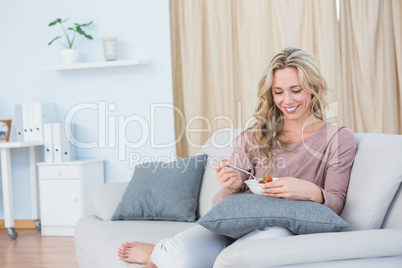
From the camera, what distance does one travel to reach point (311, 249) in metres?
1.49

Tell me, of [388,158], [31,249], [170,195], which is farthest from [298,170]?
[31,249]

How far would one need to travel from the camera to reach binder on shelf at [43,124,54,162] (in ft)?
14.3

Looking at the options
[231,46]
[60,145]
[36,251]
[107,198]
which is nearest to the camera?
[107,198]

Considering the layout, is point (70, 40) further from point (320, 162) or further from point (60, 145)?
point (320, 162)

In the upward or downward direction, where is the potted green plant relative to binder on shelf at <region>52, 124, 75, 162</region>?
upward

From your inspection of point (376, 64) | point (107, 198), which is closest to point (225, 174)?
point (107, 198)

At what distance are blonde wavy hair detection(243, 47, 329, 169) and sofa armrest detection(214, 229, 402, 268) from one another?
0.57m

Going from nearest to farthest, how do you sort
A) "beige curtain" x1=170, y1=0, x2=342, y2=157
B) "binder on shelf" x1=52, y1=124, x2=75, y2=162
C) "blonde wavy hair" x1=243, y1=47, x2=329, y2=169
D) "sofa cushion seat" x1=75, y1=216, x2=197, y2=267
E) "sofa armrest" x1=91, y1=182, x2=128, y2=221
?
"blonde wavy hair" x1=243, y1=47, x2=329, y2=169 → "sofa cushion seat" x1=75, y1=216, x2=197, y2=267 → "sofa armrest" x1=91, y1=182, x2=128, y2=221 → "beige curtain" x1=170, y1=0, x2=342, y2=157 → "binder on shelf" x1=52, y1=124, x2=75, y2=162

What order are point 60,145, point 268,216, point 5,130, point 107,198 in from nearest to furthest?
1. point 268,216
2. point 107,198
3. point 60,145
4. point 5,130

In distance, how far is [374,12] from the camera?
382 centimetres

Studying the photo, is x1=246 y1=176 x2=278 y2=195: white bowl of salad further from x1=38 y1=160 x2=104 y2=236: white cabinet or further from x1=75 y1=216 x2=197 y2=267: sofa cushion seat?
x1=38 y1=160 x2=104 y2=236: white cabinet

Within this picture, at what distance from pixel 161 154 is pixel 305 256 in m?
2.79

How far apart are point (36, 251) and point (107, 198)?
1237 mm

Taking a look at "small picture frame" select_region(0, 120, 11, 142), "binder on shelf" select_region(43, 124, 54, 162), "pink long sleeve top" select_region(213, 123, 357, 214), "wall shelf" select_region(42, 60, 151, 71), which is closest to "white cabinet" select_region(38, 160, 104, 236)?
"binder on shelf" select_region(43, 124, 54, 162)
